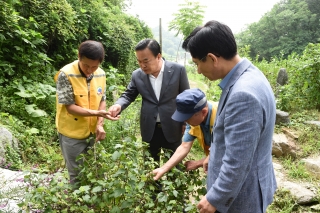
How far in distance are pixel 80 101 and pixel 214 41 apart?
4.60ft

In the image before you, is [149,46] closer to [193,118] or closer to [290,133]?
[193,118]

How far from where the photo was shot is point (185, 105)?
4.83 ft

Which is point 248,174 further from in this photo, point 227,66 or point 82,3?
point 82,3

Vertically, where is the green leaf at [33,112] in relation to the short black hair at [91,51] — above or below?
below

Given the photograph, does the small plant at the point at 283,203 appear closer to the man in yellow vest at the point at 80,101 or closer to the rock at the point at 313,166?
the rock at the point at 313,166

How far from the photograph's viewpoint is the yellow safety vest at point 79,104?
209 cm

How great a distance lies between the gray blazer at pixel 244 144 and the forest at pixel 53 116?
1.07 feet

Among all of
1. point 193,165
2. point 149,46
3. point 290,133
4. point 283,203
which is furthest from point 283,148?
point 149,46

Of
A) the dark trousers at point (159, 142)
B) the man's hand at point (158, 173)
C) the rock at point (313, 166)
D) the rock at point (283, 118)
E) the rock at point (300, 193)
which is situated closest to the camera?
the man's hand at point (158, 173)

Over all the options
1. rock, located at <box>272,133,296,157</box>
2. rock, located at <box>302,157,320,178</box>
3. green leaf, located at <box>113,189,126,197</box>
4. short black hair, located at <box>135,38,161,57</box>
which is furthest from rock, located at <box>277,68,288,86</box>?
green leaf, located at <box>113,189,126,197</box>

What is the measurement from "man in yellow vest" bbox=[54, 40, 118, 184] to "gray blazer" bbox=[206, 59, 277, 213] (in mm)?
1233

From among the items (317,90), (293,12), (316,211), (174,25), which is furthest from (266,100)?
(293,12)

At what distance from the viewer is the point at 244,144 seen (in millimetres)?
1049

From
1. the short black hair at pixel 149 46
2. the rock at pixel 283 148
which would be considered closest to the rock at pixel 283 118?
the rock at pixel 283 148
